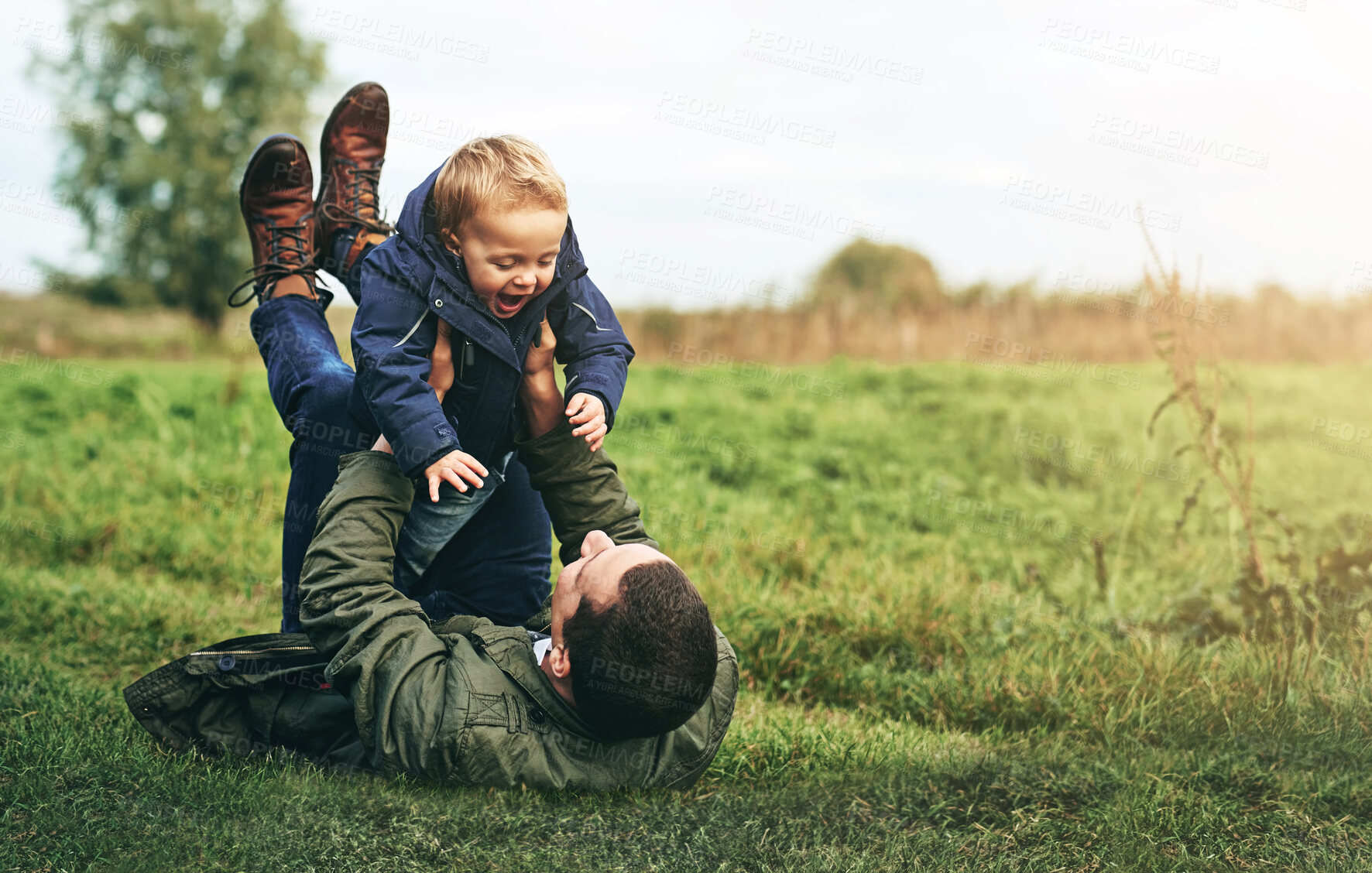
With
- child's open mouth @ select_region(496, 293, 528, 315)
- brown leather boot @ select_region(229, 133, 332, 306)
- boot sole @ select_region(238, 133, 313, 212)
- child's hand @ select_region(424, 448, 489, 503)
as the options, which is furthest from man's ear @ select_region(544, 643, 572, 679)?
boot sole @ select_region(238, 133, 313, 212)

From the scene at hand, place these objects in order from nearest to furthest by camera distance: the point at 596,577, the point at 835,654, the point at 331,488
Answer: the point at 596,577 → the point at 331,488 → the point at 835,654

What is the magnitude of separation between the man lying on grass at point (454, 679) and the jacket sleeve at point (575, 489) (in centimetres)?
39

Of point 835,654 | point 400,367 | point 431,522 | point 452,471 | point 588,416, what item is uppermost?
point 400,367

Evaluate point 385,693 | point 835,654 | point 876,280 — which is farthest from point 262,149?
point 876,280

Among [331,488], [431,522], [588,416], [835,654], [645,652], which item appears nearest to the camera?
[645,652]

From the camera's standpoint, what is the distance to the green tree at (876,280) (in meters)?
12.3

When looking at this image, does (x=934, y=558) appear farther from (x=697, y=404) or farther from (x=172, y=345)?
(x=172, y=345)

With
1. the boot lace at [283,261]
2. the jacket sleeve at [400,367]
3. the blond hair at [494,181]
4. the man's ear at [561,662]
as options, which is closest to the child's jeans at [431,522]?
the jacket sleeve at [400,367]

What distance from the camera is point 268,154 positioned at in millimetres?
3842

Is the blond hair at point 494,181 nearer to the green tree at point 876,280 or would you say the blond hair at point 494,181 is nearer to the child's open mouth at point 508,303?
the child's open mouth at point 508,303

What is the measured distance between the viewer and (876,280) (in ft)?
81.7

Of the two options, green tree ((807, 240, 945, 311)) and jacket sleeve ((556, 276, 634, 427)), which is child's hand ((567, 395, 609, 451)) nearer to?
jacket sleeve ((556, 276, 634, 427))

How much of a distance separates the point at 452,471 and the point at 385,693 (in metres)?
0.57

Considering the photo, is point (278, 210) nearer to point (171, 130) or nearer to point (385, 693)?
point (385, 693)
